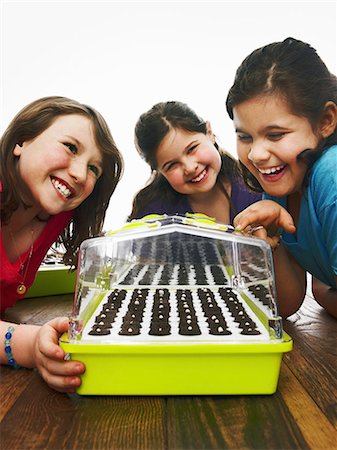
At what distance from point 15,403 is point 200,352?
22 centimetres

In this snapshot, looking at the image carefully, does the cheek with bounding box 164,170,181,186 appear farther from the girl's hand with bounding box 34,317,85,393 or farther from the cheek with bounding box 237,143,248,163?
the girl's hand with bounding box 34,317,85,393

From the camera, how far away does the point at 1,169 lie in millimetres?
1032

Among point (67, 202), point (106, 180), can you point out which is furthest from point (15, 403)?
point (106, 180)

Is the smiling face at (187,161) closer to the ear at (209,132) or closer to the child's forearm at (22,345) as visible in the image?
the ear at (209,132)

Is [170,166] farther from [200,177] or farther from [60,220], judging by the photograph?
[60,220]

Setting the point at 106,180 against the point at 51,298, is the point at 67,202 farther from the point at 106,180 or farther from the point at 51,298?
the point at 51,298

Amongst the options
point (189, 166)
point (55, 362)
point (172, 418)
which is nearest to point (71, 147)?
point (189, 166)

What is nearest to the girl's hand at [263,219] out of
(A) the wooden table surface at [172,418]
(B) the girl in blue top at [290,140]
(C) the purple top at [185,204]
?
(B) the girl in blue top at [290,140]

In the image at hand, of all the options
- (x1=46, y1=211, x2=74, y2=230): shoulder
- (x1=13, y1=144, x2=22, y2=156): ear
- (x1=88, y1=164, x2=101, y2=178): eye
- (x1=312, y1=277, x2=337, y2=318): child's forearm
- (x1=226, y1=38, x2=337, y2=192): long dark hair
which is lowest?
(x1=312, y1=277, x2=337, y2=318): child's forearm

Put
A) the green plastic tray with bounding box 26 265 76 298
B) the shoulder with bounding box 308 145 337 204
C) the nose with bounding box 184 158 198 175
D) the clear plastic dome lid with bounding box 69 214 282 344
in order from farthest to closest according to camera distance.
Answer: the nose with bounding box 184 158 198 175 → the green plastic tray with bounding box 26 265 76 298 → the shoulder with bounding box 308 145 337 204 → the clear plastic dome lid with bounding box 69 214 282 344

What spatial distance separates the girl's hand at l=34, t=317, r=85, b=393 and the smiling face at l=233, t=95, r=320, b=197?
0.56 m

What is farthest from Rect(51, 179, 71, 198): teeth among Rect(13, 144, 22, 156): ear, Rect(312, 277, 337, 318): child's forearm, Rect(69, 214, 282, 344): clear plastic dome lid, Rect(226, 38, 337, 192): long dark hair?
Rect(312, 277, 337, 318): child's forearm

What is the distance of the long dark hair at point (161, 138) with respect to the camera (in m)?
1.48

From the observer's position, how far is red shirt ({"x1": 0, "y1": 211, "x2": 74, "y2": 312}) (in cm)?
103
